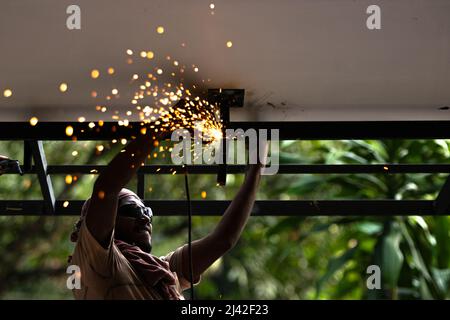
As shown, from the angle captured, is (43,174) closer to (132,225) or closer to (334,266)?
(132,225)

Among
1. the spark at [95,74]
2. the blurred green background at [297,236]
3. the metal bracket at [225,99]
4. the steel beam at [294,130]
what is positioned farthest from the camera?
the blurred green background at [297,236]

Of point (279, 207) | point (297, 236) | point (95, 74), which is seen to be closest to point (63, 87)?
point (95, 74)

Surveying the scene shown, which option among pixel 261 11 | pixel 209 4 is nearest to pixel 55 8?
pixel 209 4

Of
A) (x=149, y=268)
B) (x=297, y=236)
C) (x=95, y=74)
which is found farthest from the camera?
(x=297, y=236)

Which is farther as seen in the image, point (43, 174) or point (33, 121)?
point (43, 174)

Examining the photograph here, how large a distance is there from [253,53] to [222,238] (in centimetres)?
63

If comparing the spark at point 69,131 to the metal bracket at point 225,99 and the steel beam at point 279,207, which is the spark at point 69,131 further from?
the metal bracket at point 225,99

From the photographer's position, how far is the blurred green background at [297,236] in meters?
4.62

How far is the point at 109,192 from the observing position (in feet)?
5.86

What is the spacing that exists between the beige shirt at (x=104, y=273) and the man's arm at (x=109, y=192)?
27 millimetres

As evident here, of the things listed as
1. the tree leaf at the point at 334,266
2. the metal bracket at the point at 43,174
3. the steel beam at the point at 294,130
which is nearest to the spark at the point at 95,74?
the steel beam at the point at 294,130
